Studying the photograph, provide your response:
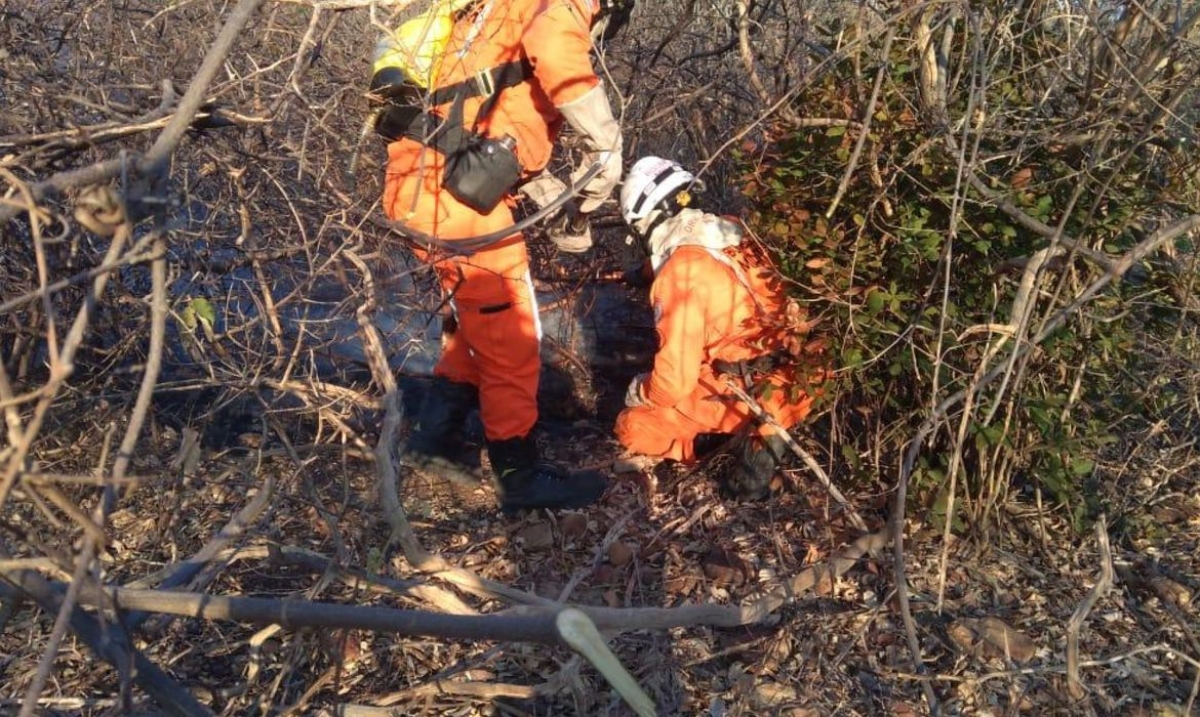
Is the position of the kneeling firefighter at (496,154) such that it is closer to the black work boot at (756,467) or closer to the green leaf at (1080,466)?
the black work boot at (756,467)

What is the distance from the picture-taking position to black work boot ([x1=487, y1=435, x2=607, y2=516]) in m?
3.84

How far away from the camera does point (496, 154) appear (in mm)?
3502

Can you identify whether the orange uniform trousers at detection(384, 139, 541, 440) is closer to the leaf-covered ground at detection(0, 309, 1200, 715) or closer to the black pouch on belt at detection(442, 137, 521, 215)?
the black pouch on belt at detection(442, 137, 521, 215)

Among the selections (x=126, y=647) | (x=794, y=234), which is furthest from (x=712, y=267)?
(x=126, y=647)

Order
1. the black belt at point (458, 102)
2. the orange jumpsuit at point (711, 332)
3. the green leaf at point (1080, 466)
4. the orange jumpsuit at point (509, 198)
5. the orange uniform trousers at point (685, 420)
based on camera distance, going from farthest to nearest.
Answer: the orange uniform trousers at point (685, 420) < the orange jumpsuit at point (711, 332) < the black belt at point (458, 102) < the orange jumpsuit at point (509, 198) < the green leaf at point (1080, 466)

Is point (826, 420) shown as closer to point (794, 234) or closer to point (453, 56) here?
point (794, 234)

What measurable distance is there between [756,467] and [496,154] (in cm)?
162

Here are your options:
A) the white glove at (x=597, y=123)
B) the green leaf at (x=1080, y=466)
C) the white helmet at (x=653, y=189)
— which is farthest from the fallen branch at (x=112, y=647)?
the green leaf at (x=1080, y=466)

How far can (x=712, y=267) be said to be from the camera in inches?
144

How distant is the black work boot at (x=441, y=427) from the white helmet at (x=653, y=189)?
112 centimetres

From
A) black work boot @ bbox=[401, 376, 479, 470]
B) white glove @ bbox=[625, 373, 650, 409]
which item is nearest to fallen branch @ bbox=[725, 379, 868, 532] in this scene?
white glove @ bbox=[625, 373, 650, 409]

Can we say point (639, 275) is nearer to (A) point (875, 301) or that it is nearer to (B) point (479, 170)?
(B) point (479, 170)

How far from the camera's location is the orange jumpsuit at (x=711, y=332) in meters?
3.63

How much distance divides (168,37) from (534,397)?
2.60 m
